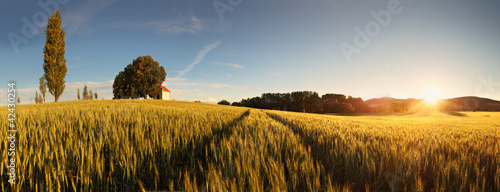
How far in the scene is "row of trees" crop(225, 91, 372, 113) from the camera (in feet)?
199

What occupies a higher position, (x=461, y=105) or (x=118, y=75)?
(x=118, y=75)

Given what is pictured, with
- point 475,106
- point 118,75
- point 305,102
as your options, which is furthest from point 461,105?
point 118,75

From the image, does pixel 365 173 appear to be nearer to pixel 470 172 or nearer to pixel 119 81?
pixel 470 172

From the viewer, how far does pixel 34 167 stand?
1.82m

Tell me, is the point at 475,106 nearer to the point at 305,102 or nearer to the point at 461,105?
the point at 461,105

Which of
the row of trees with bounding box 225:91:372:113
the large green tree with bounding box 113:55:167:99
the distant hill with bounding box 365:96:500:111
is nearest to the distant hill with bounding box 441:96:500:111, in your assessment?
the distant hill with bounding box 365:96:500:111

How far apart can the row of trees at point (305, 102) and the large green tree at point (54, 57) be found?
40.4 meters

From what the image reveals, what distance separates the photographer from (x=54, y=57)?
3073 cm

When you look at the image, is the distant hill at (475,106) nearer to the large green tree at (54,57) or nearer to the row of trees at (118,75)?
the row of trees at (118,75)

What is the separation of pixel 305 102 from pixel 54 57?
62088mm

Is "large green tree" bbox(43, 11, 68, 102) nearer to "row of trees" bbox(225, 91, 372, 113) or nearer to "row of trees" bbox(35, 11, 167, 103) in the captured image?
"row of trees" bbox(35, 11, 167, 103)

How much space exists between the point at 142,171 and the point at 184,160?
2.04 feet

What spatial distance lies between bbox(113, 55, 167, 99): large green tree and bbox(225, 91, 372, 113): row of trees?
26560mm

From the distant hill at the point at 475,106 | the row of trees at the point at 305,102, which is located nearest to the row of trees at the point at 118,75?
the row of trees at the point at 305,102
